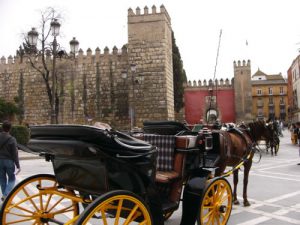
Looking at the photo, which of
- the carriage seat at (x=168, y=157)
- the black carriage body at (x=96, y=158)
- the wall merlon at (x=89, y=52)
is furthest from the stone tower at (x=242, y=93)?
the black carriage body at (x=96, y=158)

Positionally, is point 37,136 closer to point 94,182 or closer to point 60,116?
point 94,182

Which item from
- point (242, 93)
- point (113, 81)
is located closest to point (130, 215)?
point (113, 81)

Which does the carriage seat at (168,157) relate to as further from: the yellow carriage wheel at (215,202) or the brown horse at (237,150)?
the brown horse at (237,150)

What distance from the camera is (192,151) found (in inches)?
156

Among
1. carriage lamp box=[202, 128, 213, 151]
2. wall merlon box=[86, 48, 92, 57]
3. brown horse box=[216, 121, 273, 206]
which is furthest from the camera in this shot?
wall merlon box=[86, 48, 92, 57]

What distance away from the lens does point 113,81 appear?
2591cm

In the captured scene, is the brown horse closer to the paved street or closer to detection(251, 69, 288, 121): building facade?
the paved street

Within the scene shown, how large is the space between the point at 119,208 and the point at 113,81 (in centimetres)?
2355

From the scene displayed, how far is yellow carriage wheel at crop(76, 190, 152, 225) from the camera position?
97.4 inches

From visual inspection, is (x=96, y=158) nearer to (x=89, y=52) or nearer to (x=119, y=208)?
(x=119, y=208)

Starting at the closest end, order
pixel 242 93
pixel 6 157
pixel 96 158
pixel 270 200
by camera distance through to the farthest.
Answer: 1. pixel 96 158
2. pixel 6 157
3. pixel 270 200
4. pixel 242 93

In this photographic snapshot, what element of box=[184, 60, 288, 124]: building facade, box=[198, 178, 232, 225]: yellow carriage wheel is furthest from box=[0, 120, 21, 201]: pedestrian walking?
box=[184, 60, 288, 124]: building facade

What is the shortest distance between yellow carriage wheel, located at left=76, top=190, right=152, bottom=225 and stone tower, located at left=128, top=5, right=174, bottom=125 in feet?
65.5

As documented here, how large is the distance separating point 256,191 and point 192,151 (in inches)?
131
